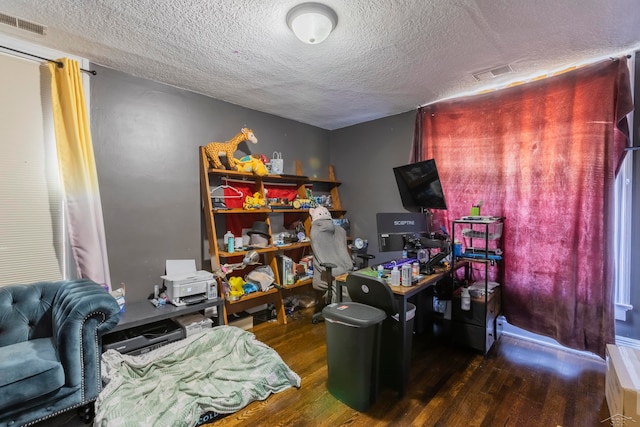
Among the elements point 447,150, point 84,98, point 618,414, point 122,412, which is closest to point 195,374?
point 122,412

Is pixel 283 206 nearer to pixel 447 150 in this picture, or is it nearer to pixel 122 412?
pixel 447 150

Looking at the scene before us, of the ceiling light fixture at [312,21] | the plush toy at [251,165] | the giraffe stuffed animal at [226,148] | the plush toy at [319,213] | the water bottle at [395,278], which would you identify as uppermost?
the ceiling light fixture at [312,21]

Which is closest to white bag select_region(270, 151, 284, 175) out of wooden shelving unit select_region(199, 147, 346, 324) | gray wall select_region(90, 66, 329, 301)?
wooden shelving unit select_region(199, 147, 346, 324)

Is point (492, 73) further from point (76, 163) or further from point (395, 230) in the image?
point (76, 163)

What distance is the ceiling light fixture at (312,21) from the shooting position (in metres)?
1.65

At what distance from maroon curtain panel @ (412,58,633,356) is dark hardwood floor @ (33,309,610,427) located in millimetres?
367

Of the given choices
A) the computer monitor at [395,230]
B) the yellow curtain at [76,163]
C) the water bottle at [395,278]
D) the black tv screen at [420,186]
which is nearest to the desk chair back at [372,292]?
the water bottle at [395,278]

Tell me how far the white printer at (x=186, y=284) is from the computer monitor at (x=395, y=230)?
5.20 feet

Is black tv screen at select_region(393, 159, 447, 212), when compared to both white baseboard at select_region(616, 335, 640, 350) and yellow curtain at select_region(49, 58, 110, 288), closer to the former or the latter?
white baseboard at select_region(616, 335, 640, 350)

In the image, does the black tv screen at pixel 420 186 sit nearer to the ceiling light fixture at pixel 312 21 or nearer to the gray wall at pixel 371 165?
the gray wall at pixel 371 165

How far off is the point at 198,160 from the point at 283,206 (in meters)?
1.06

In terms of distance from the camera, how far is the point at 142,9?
5.51 ft

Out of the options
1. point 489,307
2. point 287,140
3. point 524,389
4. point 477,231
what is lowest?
point 524,389

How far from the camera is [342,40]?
1994mm
